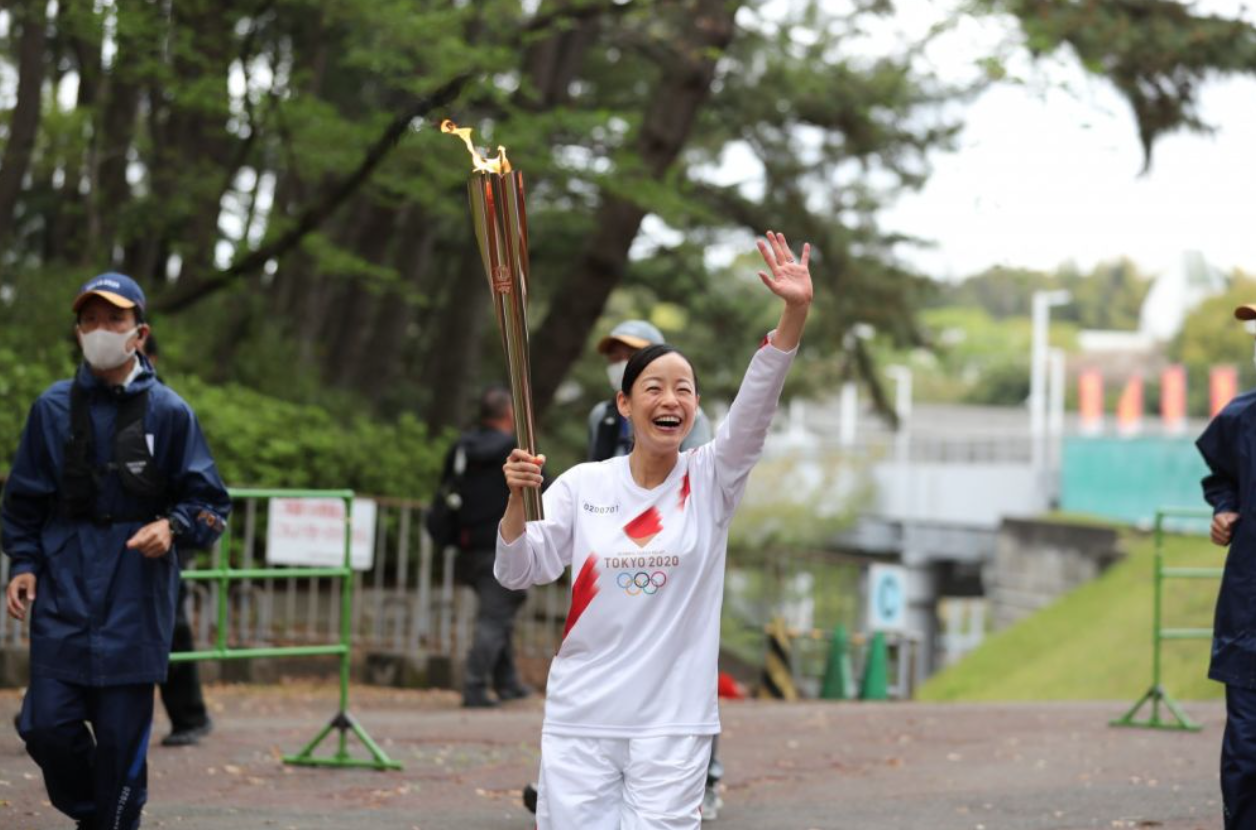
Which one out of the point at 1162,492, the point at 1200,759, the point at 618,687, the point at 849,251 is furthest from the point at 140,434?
the point at 1162,492

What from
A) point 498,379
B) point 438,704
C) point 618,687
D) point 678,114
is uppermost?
point 678,114

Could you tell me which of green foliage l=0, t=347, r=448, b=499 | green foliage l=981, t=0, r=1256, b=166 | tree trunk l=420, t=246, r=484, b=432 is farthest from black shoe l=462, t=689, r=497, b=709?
tree trunk l=420, t=246, r=484, b=432

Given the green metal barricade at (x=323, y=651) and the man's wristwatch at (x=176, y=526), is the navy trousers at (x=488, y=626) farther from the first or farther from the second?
the man's wristwatch at (x=176, y=526)

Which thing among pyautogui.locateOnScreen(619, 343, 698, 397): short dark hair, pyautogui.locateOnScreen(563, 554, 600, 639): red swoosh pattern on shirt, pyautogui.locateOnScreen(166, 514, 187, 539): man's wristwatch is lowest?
pyautogui.locateOnScreen(563, 554, 600, 639): red swoosh pattern on shirt

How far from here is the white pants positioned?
4988 mm

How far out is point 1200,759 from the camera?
11008 millimetres

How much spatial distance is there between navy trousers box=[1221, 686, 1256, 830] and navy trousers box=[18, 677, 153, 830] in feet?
11.6

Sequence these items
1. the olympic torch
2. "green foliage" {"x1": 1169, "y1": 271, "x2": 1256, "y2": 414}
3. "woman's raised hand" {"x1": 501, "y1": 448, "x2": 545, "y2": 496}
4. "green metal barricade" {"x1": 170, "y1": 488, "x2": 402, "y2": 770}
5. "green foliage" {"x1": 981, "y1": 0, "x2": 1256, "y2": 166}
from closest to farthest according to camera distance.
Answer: the olympic torch, "woman's raised hand" {"x1": 501, "y1": 448, "x2": 545, "y2": 496}, "green metal barricade" {"x1": 170, "y1": 488, "x2": 402, "y2": 770}, "green foliage" {"x1": 981, "y1": 0, "x2": 1256, "y2": 166}, "green foliage" {"x1": 1169, "y1": 271, "x2": 1256, "y2": 414}

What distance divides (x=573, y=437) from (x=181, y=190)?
338 inches

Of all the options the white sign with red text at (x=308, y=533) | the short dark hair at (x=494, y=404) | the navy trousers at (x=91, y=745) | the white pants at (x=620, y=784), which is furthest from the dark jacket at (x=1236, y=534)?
the short dark hair at (x=494, y=404)

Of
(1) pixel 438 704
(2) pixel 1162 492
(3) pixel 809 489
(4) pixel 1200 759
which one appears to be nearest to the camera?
(4) pixel 1200 759

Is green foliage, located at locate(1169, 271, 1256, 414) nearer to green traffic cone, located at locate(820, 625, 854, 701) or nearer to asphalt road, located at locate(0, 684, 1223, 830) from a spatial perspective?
green traffic cone, located at locate(820, 625, 854, 701)

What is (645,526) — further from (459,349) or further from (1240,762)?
(459,349)

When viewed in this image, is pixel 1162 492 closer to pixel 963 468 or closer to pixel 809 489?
pixel 963 468
